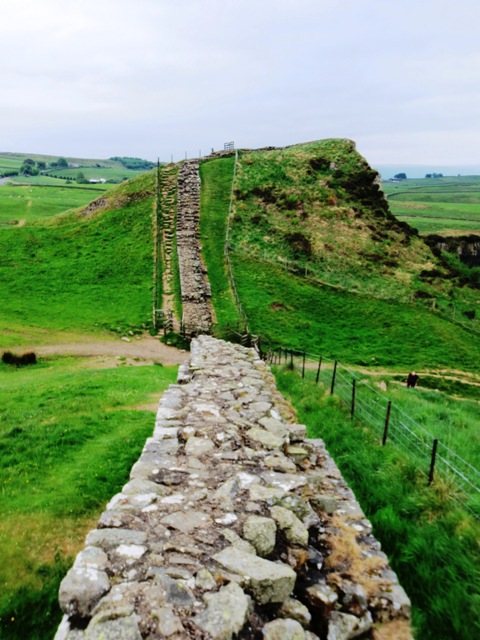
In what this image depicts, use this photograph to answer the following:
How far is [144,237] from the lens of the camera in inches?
1916

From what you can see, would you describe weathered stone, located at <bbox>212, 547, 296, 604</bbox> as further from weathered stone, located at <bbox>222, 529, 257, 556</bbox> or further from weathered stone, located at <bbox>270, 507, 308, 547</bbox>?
weathered stone, located at <bbox>270, 507, 308, 547</bbox>

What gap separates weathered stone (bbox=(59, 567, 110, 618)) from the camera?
4.84m

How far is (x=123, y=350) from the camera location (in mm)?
31203

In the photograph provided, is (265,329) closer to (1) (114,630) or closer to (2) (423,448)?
(2) (423,448)

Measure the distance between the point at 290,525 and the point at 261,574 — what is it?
4.34 ft

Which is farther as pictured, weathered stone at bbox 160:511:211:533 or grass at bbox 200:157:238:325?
grass at bbox 200:157:238:325

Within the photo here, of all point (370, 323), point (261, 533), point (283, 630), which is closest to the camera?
point (283, 630)

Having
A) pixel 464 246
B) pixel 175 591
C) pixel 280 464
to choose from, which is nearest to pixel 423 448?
pixel 280 464

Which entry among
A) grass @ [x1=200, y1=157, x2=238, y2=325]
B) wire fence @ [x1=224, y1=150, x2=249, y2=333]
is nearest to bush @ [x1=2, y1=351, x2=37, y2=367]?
grass @ [x1=200, y1=157, x2=238, y2=325]

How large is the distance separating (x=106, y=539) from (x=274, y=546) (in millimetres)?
2514

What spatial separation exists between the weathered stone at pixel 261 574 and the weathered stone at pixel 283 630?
33cm

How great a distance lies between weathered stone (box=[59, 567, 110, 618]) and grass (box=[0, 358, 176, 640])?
2549 millimetres

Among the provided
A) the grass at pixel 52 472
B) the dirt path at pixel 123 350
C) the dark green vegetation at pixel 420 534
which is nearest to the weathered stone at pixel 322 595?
the dark green vegetation at pixel 420 534

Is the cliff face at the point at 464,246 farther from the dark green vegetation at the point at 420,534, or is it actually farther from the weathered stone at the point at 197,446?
the weathered stone at the point at 197,446
